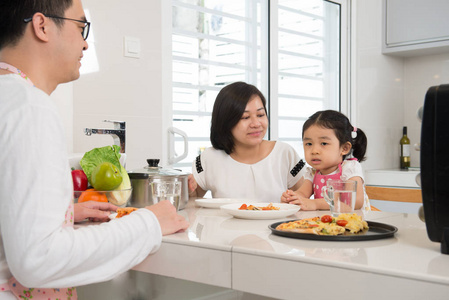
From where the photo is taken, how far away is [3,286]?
0.95 m

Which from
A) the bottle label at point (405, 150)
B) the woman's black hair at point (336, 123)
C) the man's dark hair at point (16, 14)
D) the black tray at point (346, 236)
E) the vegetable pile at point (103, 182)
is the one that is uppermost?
the man's dark hair at point (16, 14)

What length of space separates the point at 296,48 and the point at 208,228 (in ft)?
8.64

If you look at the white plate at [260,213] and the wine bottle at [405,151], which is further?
the wine bottle at [405,151]

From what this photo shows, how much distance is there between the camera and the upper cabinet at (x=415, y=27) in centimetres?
354

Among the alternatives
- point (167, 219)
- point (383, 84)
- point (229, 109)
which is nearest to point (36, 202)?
Result: point (167, 219)

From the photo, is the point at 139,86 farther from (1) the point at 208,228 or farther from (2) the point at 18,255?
(2) the point at 18,255

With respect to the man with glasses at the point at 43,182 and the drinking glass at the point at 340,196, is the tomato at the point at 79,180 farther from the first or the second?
the drinking glass at the point at 340,196

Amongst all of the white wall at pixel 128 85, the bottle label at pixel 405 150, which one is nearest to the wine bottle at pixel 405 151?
the bottle label at pixel 405 150

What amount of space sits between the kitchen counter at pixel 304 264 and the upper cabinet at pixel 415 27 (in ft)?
8.95

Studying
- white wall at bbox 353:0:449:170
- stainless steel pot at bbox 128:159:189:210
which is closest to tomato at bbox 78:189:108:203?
stainless steel pot at bbox 128:159:189:210

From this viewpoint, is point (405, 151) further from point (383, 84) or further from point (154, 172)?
point (154, 172)

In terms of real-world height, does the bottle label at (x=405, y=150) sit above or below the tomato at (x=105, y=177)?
above

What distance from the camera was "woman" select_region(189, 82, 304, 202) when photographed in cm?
216

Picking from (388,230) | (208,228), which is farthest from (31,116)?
(388,230)
